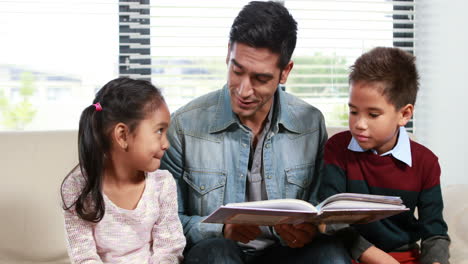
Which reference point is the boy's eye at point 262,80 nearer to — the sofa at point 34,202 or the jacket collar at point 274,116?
the jacket collar at point 274,116

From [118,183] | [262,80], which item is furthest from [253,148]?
[118,183]

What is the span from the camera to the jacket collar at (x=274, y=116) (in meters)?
1.83

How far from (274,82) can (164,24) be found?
1.50 meters

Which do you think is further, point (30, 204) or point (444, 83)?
point (444, 83)

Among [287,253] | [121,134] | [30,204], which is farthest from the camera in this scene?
[30,204]

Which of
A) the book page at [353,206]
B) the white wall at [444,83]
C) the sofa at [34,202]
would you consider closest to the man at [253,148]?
the book page at [353,206]

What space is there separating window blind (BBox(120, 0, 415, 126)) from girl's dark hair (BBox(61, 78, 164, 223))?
1.49 metres

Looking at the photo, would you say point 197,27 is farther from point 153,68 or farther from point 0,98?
point 0,98

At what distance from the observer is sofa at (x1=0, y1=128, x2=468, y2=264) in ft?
6.66

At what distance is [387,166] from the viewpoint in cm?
173

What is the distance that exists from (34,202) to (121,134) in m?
0.68

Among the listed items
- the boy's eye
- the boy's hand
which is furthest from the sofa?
the boy's eye

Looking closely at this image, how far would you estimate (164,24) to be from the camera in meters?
3.10

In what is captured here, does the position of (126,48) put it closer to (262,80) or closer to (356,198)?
(262,80)
